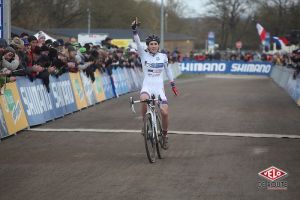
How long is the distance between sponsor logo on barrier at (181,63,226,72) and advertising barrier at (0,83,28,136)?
133 ft

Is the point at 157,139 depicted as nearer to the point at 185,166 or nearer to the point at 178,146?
the point at 185,166

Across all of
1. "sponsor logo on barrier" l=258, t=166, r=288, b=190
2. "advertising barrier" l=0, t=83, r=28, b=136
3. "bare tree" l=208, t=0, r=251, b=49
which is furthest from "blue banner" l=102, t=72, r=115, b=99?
"bare tree" l=208, t=0, r=251, b=49

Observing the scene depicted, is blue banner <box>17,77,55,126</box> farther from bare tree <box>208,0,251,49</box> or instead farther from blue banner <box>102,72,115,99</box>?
bare tree <box>208,0,251,49</box>

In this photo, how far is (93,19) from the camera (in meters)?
79.4

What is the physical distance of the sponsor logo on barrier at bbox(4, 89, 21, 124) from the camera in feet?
43.8

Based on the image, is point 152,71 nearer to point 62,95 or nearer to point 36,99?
point 36,99

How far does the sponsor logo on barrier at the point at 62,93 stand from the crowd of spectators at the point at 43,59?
30 cm

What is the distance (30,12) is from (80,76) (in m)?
35.5

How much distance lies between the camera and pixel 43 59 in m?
16.1

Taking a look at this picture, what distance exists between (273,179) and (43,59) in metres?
8.41

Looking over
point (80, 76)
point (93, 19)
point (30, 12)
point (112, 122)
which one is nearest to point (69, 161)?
point (112, 122)

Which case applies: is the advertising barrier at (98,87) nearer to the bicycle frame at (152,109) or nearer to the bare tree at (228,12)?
the bicycle frame at (152,109)

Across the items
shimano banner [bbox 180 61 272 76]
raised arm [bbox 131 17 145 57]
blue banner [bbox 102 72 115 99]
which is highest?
raised arm [bbox 131 17 145 57]

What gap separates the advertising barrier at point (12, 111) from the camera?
43.0ft
